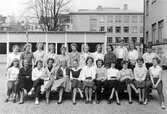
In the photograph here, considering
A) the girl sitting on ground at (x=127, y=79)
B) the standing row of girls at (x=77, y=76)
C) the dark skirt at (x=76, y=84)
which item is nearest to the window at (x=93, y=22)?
the standing row of girls at (x=77, y=76)

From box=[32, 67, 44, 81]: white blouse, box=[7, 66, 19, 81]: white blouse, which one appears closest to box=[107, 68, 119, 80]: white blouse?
box=[32, 67, 44, 81]: white blouse

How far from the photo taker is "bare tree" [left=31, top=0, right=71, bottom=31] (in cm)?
3612

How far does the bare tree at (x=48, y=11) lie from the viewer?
36.1 meters

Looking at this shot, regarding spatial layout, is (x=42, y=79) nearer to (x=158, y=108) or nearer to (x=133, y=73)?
(x=133, y=73)

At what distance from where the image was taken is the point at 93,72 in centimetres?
756

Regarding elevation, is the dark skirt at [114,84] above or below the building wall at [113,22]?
below

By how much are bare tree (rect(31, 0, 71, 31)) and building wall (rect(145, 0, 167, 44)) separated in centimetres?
1432

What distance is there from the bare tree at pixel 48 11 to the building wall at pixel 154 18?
14.3 metres

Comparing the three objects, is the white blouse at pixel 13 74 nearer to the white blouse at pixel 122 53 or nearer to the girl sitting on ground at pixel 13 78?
the girl sitting on ground at pixel 13 78

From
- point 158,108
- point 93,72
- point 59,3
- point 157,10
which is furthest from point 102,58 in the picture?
point 59,3

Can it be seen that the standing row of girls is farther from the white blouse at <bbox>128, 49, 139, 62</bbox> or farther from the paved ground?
the white blouse at <bbox>128, 49, 139, 62</bbox>

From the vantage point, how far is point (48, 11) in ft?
119

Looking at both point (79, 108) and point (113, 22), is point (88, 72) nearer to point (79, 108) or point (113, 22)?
point (79, 108)

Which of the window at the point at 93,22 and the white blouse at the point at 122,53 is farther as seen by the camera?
the window at the point at 93,22
